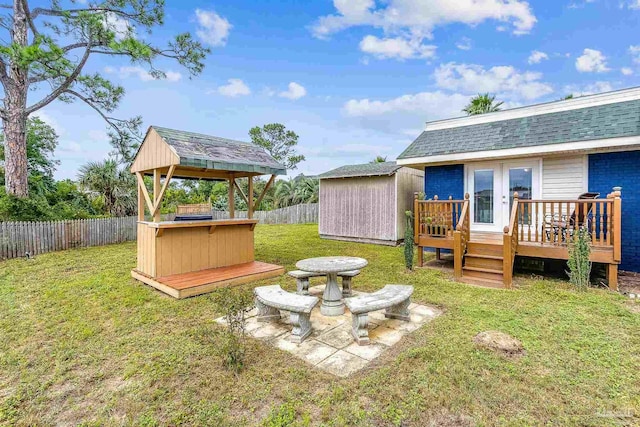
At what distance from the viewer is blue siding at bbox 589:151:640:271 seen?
5.71 metres

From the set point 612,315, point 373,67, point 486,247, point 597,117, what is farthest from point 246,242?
point 373,67

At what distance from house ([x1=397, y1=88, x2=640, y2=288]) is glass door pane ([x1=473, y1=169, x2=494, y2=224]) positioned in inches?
0.9

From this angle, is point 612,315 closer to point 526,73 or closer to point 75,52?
point 526,73

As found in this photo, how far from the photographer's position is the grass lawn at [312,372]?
6.86 ft

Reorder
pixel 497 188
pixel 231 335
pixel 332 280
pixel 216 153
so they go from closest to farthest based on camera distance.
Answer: pixel 231 335, pixel 332 280, pixel 216 153, pixel 497 188

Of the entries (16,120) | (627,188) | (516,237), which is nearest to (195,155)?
(516,237)

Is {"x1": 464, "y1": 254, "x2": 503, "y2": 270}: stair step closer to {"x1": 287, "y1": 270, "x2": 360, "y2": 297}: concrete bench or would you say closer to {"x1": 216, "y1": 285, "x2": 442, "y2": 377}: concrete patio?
{"x1": 216, "y1": 285, "x2": 442, "y2": 377}: concrete patio

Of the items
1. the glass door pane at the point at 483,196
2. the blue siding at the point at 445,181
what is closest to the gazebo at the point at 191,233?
the blue siding at the point at 445,181

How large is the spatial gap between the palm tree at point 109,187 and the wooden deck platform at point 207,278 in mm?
9010

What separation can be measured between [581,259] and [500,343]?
327cm

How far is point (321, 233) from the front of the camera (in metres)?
12.2

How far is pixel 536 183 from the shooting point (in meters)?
6.69

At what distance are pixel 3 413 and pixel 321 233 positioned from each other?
1033 cm

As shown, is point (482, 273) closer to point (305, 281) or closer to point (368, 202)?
point (305, 281)
